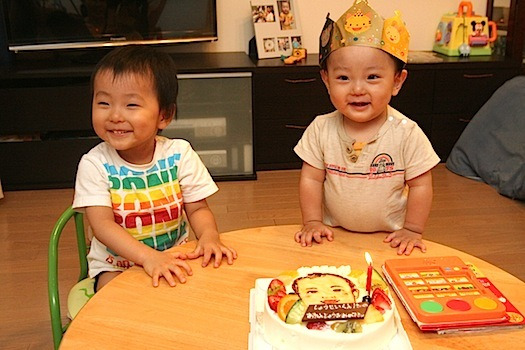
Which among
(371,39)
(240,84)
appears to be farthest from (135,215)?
(240,84)

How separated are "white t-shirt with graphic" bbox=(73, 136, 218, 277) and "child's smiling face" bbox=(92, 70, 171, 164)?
2.6 inches

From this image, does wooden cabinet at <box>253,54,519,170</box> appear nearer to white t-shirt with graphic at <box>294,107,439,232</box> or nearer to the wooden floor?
the wooden floor

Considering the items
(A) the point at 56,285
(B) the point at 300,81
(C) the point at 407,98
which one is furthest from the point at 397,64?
(C) the point at 407,98

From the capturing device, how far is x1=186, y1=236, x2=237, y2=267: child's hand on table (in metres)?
1.20

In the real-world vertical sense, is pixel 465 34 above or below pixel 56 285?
above

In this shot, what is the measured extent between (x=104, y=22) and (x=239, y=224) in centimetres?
155

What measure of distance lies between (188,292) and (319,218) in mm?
466

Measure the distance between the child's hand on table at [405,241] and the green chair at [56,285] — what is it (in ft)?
2.33

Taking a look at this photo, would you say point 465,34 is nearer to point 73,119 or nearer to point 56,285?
point 73,119

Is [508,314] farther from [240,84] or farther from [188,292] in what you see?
[240,84]

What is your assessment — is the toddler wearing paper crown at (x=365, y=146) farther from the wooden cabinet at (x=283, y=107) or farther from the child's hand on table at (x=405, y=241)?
the wooden cabinet at (x=283, y=107)

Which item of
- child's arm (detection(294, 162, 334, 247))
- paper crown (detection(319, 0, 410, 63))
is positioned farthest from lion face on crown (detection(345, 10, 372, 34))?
child's arm (detection(294, 162, 334, 247))

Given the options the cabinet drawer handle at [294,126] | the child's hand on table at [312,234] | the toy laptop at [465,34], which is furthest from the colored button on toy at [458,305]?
the toy laptop at [465,34]

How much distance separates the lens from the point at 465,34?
3898 mm
